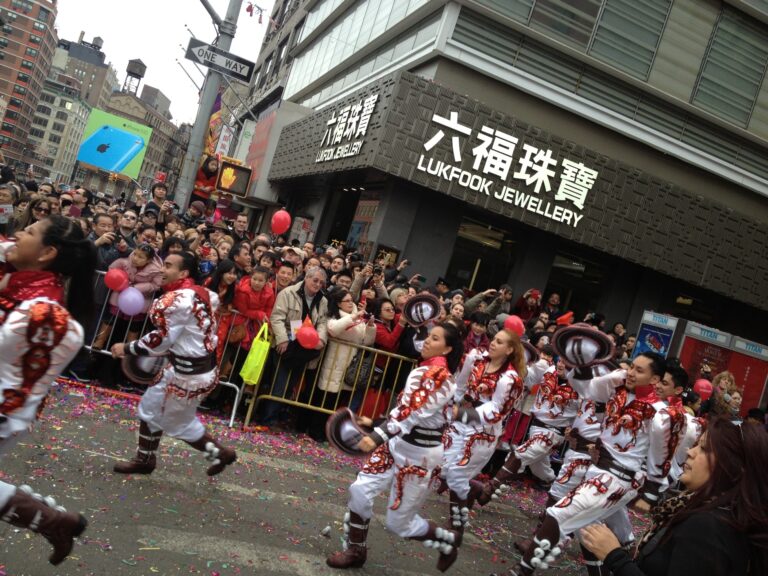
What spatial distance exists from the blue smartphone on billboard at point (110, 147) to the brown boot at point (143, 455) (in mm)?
10912

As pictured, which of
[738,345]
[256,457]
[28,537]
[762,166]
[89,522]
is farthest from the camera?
[762,166]

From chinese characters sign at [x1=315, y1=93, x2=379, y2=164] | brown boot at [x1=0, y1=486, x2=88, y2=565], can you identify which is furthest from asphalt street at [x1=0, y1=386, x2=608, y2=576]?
chinese characters sign at [x1=315, y1=93, x2=379, y2=164]

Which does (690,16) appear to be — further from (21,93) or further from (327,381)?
(21,93)

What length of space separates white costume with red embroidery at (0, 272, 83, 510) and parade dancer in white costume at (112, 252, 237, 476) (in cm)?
156

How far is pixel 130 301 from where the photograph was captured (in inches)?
263

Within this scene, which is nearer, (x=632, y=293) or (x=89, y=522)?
(x=89, y=522)

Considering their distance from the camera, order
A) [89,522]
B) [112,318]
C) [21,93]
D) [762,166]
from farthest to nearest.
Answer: [21,93]
[762,166]
[112,318]
[89,522]

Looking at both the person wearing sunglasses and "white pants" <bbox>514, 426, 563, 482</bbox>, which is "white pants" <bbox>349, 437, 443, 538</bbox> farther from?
the person wearing sunglasses

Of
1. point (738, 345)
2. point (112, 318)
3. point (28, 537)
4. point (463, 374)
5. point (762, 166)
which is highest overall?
point (762, 166)

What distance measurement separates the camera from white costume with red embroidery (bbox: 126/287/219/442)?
15.7 feet

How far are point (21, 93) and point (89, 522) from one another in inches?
5179

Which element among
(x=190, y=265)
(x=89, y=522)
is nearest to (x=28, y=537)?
(x=89, y=522)

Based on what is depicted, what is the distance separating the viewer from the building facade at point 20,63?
4449 inches

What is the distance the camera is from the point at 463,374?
6223 mm
